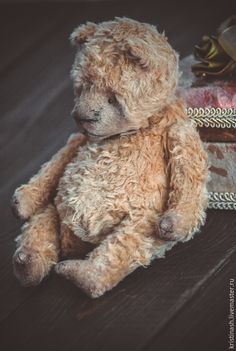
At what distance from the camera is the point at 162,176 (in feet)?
2.00

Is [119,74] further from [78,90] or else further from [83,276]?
[83,276]

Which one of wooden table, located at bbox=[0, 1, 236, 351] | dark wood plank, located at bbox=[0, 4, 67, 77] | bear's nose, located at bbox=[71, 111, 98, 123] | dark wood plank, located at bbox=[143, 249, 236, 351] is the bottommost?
dark wood plank, located at bbox=[143, 249, 236, 351]

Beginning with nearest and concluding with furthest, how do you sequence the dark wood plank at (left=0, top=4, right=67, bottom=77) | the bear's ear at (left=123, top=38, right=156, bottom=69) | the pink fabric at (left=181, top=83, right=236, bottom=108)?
the bear's ear at (left=123, top=38, right=156, bottom=69)
the pink fabric at (left=181, top=83, right=236, bottom=108)
the dark wood plank at (left=0, top=4, right=67, bottom=77)

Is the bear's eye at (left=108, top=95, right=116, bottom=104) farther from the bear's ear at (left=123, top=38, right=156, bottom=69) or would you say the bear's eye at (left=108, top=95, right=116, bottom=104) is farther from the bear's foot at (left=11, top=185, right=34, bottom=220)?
the bear's foot at (left=11, top=185, right=34, bottom=220)

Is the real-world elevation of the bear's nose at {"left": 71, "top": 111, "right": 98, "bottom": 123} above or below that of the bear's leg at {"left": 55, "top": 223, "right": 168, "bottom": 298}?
above

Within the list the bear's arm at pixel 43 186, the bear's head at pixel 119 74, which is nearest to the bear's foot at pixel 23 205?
the bear's arm at pixel 43 186

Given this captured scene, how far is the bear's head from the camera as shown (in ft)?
1.83

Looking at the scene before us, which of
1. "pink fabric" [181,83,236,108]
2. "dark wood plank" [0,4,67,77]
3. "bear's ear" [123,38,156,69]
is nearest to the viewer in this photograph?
"bear's ear" [123,38,156,69]

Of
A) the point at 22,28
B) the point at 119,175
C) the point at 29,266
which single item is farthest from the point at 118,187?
the point at 22,28

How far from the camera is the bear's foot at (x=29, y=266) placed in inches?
23.5

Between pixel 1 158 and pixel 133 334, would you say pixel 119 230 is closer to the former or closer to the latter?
pixel 133 334

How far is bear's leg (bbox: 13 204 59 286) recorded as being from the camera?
23.6 inches

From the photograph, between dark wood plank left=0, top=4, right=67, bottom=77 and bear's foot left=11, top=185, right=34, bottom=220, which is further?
dark wood plank left=0, top=4, right=67, bottom=77

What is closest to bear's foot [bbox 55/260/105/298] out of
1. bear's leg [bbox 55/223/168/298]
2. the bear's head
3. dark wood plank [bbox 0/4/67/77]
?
bear's leg [bbox 55/223/168/298]
